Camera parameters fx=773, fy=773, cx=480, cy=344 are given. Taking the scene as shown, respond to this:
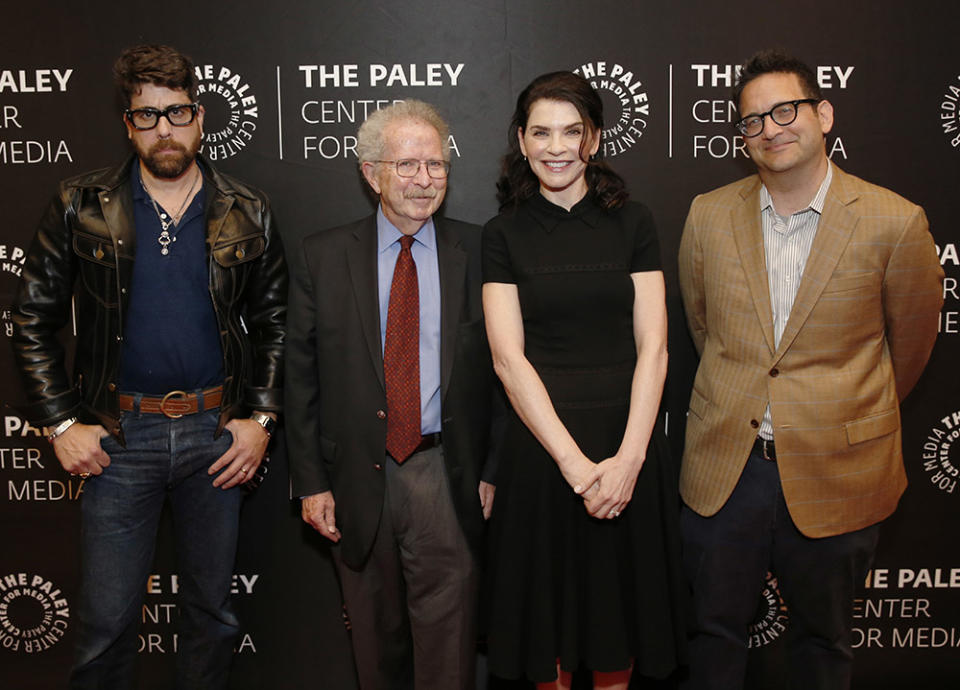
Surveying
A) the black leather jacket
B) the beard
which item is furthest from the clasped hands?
the beard

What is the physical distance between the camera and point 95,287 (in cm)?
232

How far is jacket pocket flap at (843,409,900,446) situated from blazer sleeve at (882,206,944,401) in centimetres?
21

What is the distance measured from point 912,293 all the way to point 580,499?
113 cm

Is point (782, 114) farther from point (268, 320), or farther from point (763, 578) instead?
point (268, 320)

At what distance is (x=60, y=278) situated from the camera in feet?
7.77

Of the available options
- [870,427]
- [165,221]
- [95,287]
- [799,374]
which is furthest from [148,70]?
[870,427]

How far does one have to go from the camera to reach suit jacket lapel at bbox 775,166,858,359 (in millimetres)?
2182

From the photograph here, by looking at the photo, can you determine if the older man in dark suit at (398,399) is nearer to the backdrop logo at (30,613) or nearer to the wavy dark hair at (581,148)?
the wavy dark hair at (581,148)

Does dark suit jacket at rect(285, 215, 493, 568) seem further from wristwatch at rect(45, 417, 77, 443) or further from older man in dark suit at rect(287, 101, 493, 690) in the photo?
wristwatch at rect(45, 417, 77, 443)

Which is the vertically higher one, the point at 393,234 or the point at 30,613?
the point at 393,234

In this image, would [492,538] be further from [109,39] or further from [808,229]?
[109,39]

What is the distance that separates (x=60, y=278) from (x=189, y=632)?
1197 millimetres

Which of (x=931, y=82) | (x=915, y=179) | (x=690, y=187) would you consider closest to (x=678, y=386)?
(x=690, y=187)

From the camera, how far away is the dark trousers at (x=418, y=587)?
2.33 metres
